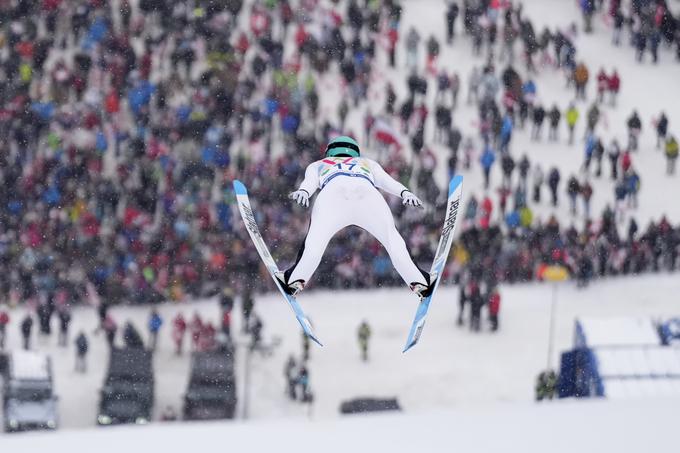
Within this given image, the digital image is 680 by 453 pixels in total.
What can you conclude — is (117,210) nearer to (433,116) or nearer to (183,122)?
(183,122)

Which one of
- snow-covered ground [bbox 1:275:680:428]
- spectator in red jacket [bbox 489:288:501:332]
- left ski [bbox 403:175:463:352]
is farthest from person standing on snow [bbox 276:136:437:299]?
spectator in red jacket [bbox 489:288:501:332]

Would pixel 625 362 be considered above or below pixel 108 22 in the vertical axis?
below

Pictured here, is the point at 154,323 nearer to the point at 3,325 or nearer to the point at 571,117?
the point at 3,325

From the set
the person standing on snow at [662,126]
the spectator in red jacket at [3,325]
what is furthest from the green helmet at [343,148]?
the person standing on snow at [662,126]

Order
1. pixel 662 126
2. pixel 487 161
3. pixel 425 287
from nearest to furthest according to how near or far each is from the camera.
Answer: pixel 425 287
pixel 487 161
pixel 662 126

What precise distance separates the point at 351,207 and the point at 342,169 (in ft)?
1.44

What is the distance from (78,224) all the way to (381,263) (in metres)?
4.95

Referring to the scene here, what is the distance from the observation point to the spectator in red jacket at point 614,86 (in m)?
42.3

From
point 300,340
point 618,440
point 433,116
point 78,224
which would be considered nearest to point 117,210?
point 78,224

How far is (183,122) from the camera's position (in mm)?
38469

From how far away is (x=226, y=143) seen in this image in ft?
126

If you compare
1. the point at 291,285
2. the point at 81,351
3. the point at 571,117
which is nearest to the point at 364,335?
the point at 81,351

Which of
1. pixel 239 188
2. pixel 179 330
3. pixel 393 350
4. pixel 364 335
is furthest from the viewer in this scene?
pixel 393 350

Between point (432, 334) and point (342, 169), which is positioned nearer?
point (342, 169)
